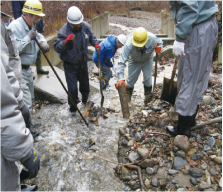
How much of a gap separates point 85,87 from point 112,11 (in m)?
22.1

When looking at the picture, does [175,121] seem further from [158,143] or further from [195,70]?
[195,70]

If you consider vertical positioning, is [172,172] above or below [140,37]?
below

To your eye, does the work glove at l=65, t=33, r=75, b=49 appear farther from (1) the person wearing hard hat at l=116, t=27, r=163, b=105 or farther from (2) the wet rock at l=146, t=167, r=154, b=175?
(2) the wet rock at l=146, t=167, r=154, b=175

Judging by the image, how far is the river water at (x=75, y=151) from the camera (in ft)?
8.20

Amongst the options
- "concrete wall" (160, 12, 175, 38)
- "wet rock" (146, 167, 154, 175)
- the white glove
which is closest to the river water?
"wet rock" (146, 167, 154, 175)

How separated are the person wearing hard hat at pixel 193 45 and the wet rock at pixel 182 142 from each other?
0.33 m

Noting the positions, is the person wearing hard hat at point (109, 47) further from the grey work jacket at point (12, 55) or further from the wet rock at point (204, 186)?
the wet rock at point (204, 186)

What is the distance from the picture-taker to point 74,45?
11.6ft

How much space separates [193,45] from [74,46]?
2.12m

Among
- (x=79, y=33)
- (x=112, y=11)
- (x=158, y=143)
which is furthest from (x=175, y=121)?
(x=112, y=11)

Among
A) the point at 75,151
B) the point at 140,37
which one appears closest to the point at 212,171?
the point at 75,151

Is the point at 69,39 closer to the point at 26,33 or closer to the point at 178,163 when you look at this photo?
the point at 26,33

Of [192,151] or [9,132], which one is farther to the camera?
[192,151]

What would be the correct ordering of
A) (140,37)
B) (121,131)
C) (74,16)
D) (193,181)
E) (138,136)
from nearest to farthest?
1. (193,181)
2. (138,136)
3. (74,16)
4. (121,131)
5. (140,37)
